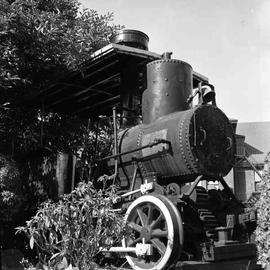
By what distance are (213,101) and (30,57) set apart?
13.2 feet

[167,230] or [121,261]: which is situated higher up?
[167,230]

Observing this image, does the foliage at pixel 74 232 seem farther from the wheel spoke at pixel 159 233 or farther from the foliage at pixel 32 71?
the foliage at pixel 32 71

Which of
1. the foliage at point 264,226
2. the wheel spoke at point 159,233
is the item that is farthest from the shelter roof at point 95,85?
the foliage at point 264,226

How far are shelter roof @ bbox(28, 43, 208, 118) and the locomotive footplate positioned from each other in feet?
11.4

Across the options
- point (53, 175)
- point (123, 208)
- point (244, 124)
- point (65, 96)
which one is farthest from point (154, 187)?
point (244, 124)

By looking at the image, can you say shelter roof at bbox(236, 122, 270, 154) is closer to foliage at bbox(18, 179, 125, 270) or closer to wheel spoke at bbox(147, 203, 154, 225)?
wheel spoke at bbox(147, 203, 154, 225)

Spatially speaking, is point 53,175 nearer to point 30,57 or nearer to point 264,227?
point 30,57

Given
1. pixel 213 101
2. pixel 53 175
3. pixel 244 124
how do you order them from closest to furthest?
pixel 213 101 → pixel 53 175 → pixel 244 124

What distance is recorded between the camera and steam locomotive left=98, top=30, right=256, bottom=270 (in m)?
5.94

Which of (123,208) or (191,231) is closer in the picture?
(191,231)

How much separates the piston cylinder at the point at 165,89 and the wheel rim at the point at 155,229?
1636mm

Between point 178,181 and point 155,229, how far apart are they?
41.6 inches

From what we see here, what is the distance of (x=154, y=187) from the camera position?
6.46 metres

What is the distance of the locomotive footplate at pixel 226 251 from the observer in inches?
228
